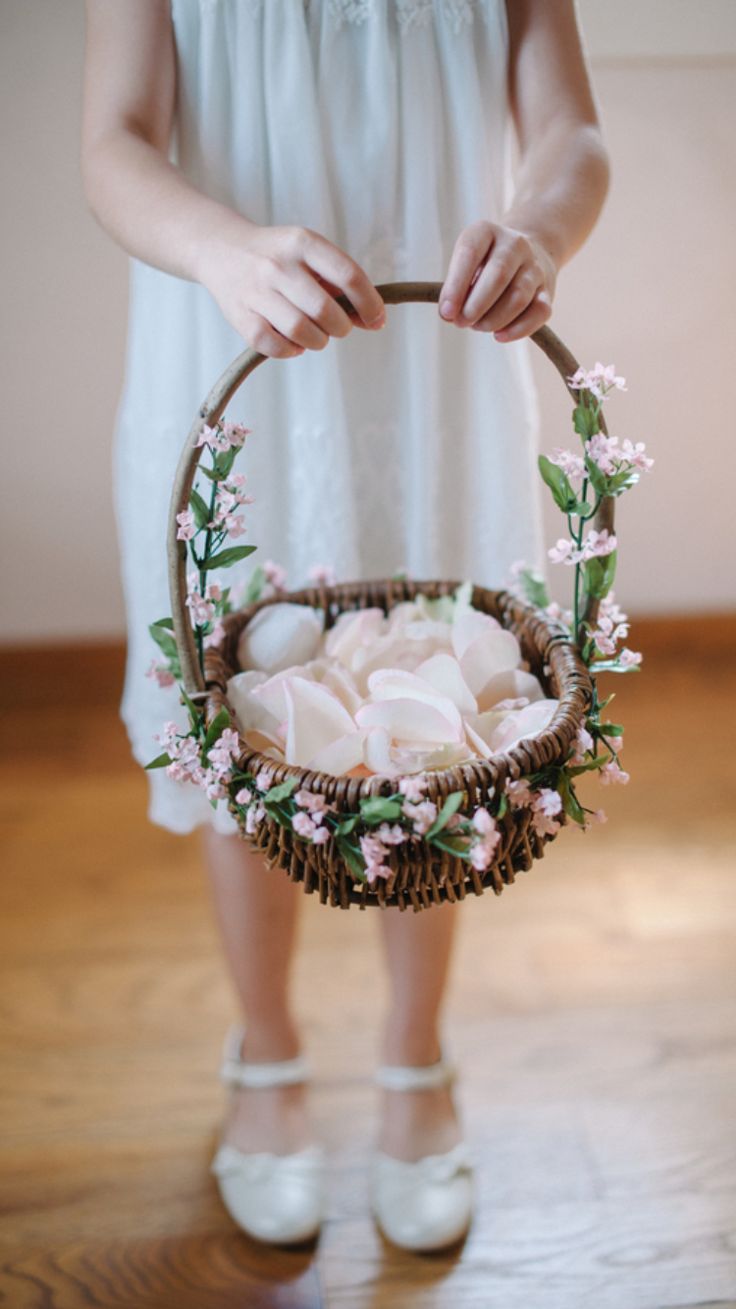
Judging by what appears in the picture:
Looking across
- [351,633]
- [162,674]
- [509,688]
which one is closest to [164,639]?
[162,674]

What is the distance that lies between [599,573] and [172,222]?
35 centimetres

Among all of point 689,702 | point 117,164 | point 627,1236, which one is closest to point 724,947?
point 627,1236

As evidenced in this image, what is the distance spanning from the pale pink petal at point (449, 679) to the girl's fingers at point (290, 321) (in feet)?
0.71

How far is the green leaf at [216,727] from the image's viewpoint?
66 cm

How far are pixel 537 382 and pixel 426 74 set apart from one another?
76 cm

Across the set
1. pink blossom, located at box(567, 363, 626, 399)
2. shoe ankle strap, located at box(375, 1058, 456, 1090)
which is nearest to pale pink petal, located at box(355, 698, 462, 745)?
pink blossom, located at box(567, 363, 626, 399)

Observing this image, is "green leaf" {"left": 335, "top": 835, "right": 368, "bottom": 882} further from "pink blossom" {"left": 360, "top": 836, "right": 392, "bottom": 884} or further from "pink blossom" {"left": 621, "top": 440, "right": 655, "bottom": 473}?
"pink blossom" {"left": 621, "top": 440, "right": 655, "bottom": 473}

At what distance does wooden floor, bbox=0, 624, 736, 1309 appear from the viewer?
90 centimetres

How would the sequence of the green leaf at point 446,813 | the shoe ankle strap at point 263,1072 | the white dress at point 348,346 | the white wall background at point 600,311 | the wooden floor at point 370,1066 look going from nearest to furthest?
the green leaf at point 446,813 → the white dress at point 348,346 → the wooden floor at point 370,1066 → the shoe ankle strap at point 263,1072 → the white wall background at point 600,311

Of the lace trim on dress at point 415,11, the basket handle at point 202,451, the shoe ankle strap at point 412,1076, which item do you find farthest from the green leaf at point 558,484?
the shoe ankle strap at point 412,1076

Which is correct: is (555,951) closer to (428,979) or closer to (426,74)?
(428,979)

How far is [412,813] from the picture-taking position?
0.59 meters

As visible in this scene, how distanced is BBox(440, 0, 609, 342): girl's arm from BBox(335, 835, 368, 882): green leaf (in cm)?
30

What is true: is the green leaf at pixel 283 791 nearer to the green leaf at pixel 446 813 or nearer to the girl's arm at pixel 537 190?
the green leaf at pixel 446 813
